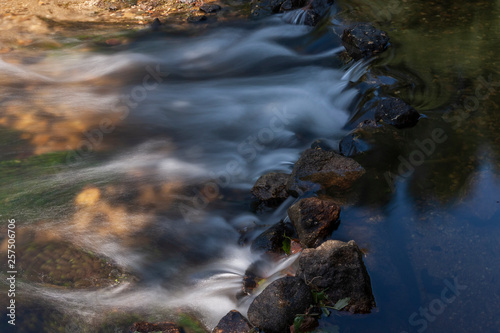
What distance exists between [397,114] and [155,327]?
3.42 metres

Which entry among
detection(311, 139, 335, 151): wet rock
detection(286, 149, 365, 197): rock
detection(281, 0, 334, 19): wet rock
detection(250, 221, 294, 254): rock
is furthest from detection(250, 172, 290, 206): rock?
detection(281, 0, 334, 19): wet rock

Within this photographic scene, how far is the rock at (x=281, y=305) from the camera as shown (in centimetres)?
321

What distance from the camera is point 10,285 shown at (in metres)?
3.99

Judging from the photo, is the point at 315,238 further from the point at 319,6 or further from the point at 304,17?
the point at 319,6

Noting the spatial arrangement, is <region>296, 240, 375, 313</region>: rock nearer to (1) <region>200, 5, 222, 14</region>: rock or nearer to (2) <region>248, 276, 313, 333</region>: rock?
(2) <region>248, 276, 313, 333</region>: rock

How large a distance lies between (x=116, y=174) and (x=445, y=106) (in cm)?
409

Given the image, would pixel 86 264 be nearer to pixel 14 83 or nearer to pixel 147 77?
pixel 147 77

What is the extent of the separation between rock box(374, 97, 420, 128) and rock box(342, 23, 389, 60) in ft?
5.66

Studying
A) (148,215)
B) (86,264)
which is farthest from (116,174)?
(86,264)

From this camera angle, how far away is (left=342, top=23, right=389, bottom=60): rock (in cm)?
662

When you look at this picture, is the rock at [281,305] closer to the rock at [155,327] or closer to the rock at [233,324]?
the rock at [233,324]

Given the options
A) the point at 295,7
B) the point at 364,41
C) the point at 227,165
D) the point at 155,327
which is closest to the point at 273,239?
the point at 155,327

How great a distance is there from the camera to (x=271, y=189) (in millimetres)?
4738

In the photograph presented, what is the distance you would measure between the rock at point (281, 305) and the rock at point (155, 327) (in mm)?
643
